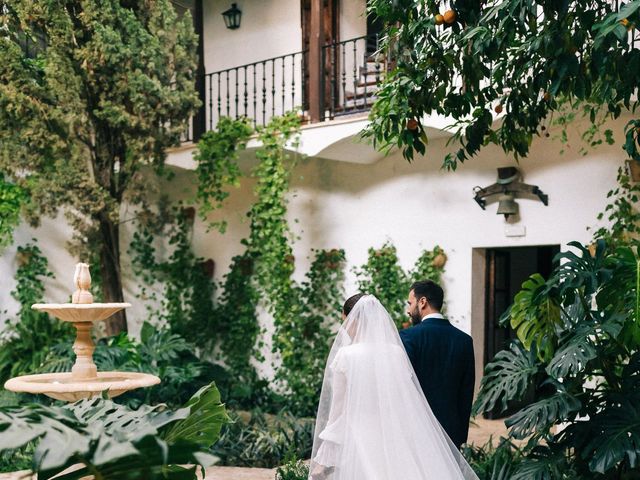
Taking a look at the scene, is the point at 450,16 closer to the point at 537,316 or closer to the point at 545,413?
the point at 537,316

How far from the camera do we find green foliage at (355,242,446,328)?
9062 mm

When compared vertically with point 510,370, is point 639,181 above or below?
above

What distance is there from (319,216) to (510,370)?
5203 millimetres

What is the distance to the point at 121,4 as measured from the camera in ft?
30.1

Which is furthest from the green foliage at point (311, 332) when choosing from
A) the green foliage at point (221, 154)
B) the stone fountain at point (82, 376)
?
the stone fountain at point (82, 376)

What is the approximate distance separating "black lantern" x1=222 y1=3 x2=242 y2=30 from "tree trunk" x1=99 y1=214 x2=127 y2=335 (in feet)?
11.3

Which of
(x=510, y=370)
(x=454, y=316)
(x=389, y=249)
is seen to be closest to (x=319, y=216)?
(x=389, y=249)

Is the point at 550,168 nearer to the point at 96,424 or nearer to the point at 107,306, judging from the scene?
the point at 107,306

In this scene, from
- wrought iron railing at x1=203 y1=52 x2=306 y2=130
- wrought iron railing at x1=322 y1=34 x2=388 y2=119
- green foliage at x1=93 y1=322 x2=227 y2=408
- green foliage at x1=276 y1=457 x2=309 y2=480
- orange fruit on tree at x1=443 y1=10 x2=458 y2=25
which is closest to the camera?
orange fruit on tree at x1=443 y1=10 x2=458 y2=25

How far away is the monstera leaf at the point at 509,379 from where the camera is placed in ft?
16.6

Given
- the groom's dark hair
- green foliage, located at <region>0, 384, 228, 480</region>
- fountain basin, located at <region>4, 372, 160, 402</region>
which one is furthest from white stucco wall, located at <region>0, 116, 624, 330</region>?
green foliage, located at <region>0, 384, 228, 480</region>

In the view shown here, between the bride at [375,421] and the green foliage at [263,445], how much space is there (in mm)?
2435

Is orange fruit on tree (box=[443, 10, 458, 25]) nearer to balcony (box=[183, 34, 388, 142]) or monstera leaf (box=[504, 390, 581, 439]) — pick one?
monstera leaf (box=[504, 390, 581, 439])

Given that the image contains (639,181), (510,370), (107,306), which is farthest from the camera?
(639,181)
